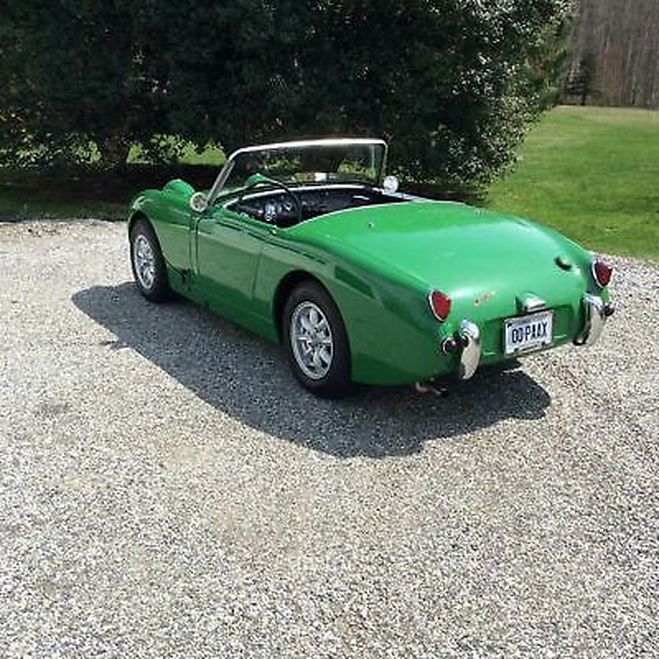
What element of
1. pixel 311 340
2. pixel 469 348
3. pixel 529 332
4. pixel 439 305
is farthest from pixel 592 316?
pixel 311 340

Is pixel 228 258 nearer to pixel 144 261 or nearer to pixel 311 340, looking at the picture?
pixel 311 340

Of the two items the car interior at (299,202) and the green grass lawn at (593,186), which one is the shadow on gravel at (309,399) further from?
the green grass lawn at (593,186)

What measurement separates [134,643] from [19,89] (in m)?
9.51

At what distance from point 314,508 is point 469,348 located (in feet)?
3.30

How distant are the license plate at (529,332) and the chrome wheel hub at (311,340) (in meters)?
0.88

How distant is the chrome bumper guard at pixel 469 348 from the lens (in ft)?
11.2

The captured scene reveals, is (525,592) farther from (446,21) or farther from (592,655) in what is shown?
(446,21)

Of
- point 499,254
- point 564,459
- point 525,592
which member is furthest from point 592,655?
point 499,254

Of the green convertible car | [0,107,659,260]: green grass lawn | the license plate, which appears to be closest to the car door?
the green convertible car

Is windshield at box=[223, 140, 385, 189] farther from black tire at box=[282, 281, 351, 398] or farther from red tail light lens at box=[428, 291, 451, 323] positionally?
red tail light lens at box=[428, 291, 451, 323]

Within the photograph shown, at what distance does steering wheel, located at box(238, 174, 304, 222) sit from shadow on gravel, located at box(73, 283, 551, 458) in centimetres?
89

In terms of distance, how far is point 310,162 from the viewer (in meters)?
5.52

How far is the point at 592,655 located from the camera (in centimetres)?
230

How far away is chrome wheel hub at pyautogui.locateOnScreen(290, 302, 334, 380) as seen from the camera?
3.93 m
